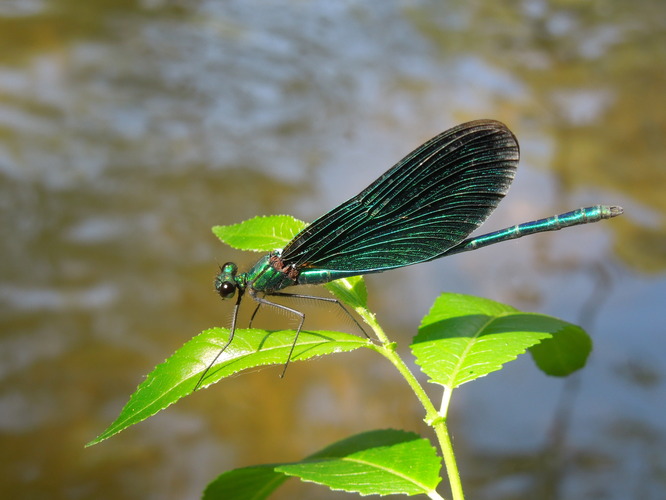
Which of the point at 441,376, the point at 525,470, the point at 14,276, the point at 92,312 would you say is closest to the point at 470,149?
the point at 441,376

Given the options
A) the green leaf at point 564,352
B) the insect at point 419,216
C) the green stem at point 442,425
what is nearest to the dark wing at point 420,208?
the insect at point 419,216

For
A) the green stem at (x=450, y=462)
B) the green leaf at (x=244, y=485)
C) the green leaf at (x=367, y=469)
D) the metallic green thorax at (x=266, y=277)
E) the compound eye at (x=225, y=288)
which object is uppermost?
the metallic green thorax at (x=266, y=277)

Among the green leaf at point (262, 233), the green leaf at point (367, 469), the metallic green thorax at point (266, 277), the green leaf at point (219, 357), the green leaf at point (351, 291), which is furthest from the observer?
the metallic green thorax at point (266, 277)

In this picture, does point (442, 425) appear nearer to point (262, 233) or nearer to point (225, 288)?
point (262, 233)

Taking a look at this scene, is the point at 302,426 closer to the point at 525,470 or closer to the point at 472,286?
the point at 525,470

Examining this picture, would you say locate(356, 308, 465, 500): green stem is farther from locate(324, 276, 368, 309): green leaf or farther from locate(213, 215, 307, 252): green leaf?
locate(213, 215, 307, 252): green leaf

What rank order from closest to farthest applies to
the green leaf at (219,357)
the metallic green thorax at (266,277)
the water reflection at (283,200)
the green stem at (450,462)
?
the green stem at (450,462) → the green leaf at (219,357) → the metallic green thorax at (266,277) → the water reflection at (283,200)

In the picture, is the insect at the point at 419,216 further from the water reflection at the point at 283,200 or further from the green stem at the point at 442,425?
the water reflection at the point at 283,200
